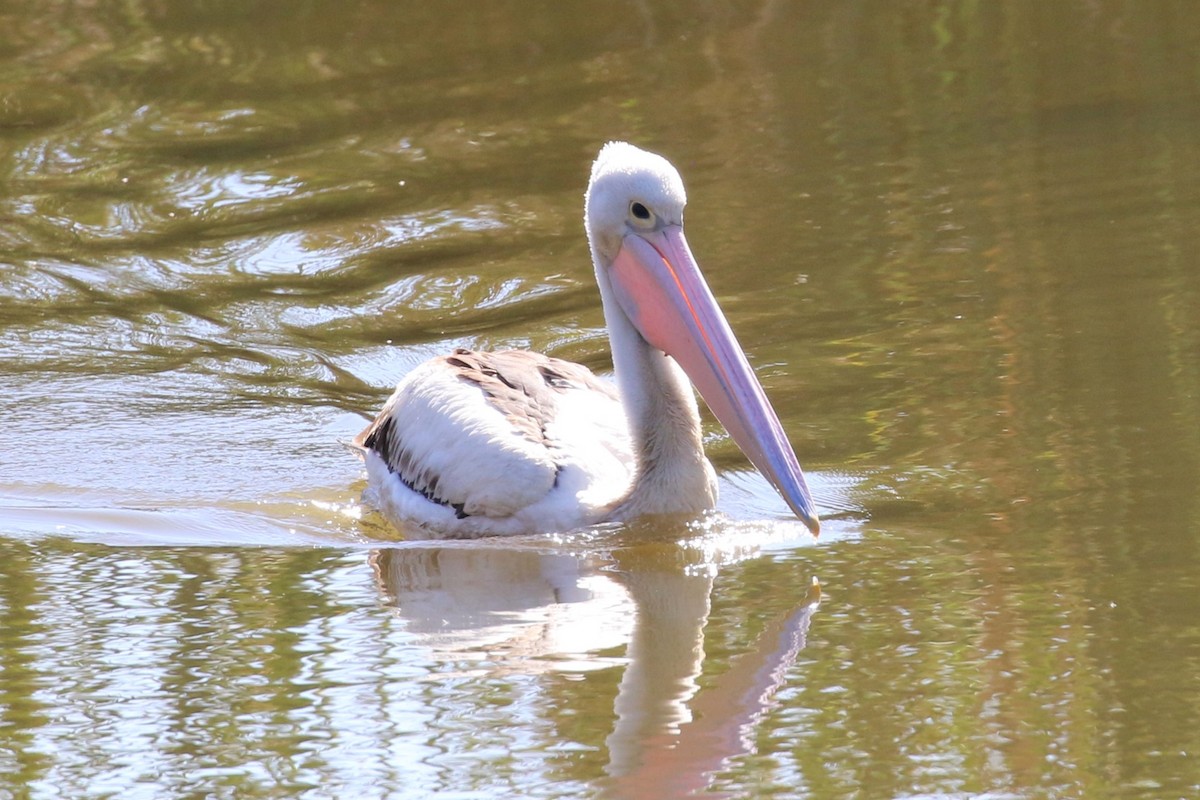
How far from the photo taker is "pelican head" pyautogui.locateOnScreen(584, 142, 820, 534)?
4832mm

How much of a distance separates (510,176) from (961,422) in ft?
12.8

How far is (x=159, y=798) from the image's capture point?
3.19 m

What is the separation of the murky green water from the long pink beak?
0.87 ft

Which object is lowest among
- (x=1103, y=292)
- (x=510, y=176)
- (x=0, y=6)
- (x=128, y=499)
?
(x=128, y=499)

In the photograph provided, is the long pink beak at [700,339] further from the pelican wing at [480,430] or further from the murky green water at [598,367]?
the pelican wing at [480,430]

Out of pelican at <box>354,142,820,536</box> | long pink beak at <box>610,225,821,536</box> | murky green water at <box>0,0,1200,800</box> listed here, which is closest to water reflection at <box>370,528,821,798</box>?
murky green water at <box>0,0,1200,800</box>

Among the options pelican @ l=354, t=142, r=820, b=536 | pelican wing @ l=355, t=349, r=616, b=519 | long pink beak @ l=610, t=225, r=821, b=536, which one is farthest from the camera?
pelican wing @ l=355, t=349, r=616, b=519

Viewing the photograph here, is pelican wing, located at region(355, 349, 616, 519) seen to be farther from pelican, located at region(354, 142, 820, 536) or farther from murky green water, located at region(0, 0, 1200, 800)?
murky green water, located at region(0, 0, 1200, 800)

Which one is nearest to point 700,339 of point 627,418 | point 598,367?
point 627,418

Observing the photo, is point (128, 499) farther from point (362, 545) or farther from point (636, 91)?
point (636, 91)

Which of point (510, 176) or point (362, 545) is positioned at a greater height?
point (510, 176)

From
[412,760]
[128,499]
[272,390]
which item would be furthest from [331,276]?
[412,760]

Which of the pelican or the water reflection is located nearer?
the water reflection

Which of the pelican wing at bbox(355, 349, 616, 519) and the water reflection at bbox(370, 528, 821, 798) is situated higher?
the pelican wing at bbox(355, 349, 616, 519)
